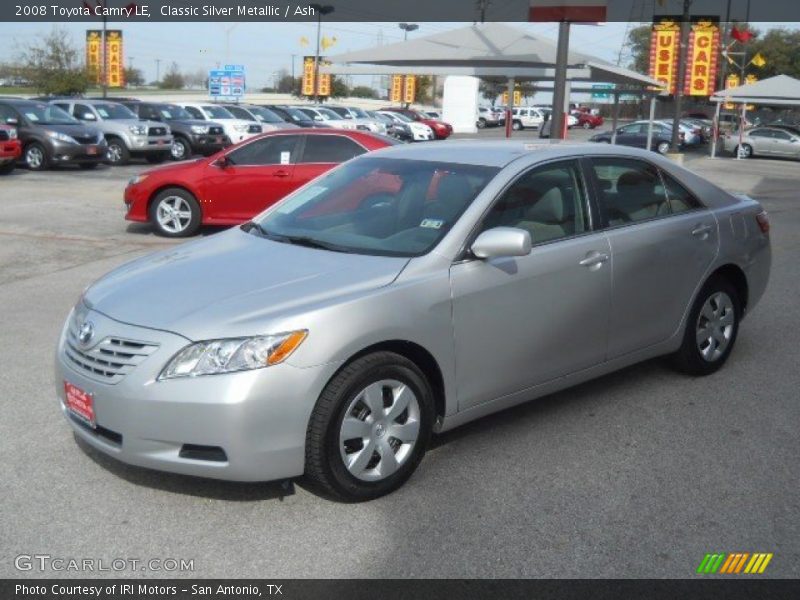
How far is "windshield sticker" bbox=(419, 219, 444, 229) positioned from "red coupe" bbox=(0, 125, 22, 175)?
17.4 m

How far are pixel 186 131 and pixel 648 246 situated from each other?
79.6 ft

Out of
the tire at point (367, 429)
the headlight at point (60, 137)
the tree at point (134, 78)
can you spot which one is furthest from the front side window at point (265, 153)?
the tree at point (134, 78)

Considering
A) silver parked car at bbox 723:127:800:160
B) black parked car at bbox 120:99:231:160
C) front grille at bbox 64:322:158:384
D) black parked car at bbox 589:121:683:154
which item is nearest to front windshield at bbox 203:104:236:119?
black parked car at bbox 120:99:231:160

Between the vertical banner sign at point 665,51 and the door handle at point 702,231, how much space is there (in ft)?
89.5

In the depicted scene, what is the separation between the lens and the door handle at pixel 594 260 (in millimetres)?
4953

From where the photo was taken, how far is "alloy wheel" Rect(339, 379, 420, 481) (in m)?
4.00

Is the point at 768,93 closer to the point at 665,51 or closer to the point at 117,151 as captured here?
the point at 665,51

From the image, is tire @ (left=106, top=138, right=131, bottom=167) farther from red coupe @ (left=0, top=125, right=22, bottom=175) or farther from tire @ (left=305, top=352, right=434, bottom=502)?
tire @ (left=305, top=352, right=434, bottom=502)

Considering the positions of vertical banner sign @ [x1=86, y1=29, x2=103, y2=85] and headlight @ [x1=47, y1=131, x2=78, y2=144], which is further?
vertical banner sign @ [x1=86, y1=29, x2=103, y2=85]

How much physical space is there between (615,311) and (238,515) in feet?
7.87

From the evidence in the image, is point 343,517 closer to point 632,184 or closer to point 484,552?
point 484,552

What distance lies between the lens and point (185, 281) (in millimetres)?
4297

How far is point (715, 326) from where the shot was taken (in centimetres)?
604

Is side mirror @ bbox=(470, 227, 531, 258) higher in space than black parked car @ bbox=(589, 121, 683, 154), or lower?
lower
